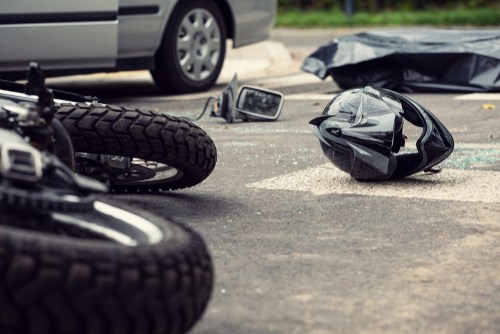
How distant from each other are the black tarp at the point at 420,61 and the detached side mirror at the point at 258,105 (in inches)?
Result: 63.3

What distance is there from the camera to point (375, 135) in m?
5.02

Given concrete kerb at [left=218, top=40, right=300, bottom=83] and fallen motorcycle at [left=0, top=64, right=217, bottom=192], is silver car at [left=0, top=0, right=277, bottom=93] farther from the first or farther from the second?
fallen motorcycle at [left=0, top=64, right=217, bottom=192]

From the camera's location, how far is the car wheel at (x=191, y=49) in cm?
948

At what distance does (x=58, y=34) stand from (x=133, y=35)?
780 mm

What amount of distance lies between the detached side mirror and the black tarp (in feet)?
5.27

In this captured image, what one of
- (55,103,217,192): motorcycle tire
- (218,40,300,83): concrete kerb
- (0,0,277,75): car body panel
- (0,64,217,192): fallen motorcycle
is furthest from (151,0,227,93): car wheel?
(55,103,217,192): motorcycle tire

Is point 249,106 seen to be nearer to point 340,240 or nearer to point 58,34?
point 58,34

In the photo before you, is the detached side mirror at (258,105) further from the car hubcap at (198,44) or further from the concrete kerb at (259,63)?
the concrete kerb at (259,63)

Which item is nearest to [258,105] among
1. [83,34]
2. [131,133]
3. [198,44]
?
[83,34]

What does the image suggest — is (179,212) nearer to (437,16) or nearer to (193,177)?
(193,177)

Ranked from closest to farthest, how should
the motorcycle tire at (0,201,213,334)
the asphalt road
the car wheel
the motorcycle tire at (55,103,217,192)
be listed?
1. the motorcycle tire at (0,201,213,334)
2. the asphalt road
3. the motorcycle tire at (55,103,217,192)
4. the car wheel

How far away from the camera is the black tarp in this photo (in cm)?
919

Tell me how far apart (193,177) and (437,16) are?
14.9 meters

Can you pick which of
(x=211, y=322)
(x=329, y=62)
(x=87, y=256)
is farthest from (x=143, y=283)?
(x=329, y=62)
